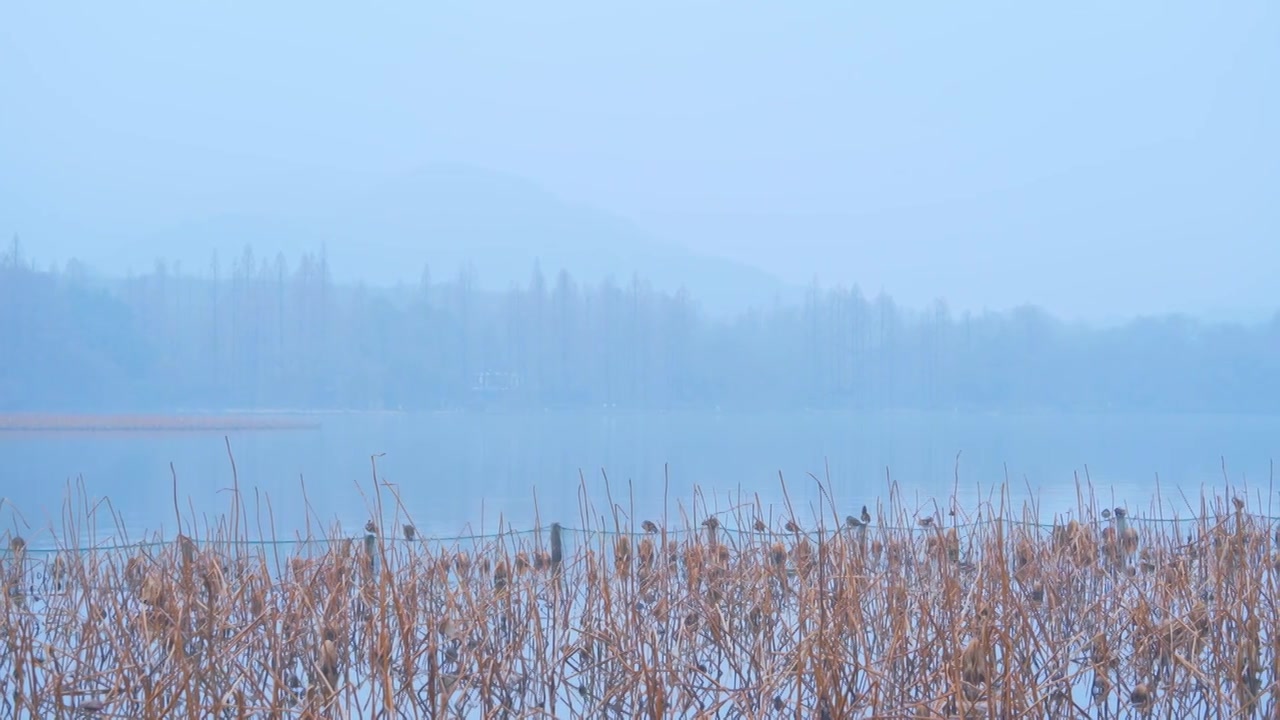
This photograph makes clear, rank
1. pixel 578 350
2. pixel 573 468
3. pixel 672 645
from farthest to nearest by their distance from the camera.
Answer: pixel 578 350 → pixel 573 468 → pixel 672 645

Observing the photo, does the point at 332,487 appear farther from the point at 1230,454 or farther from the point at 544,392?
the point at 544,392

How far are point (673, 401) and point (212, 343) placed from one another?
2443 cm

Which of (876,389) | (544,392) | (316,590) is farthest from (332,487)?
(876,389)

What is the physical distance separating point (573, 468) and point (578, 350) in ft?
157

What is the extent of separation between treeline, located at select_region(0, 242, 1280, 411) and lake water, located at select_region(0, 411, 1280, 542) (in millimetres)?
21601

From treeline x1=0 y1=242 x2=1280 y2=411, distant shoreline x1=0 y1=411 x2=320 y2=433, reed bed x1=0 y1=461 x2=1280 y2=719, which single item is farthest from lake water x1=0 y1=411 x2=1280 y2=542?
treeline x1=0 y1=242 x2=1280 y2=411

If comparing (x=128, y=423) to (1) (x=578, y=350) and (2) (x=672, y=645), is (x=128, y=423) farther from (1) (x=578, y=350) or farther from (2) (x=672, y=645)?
(2) (x=672, y=645)

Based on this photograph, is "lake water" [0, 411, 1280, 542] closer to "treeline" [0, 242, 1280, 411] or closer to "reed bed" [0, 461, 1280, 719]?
"reed bed" [0, 461, 1280, 719]

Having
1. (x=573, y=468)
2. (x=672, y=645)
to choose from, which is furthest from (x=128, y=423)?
(x=672, y=645)

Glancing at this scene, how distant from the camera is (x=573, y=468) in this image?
22750 mm

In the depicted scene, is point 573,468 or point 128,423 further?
point 128,423

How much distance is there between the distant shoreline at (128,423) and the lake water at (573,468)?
2.64 meters

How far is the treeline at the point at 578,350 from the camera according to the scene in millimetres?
61656

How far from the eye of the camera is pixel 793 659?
3.42m
